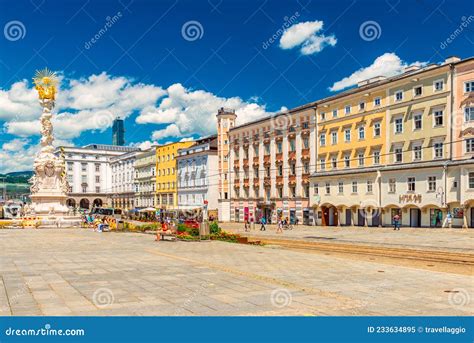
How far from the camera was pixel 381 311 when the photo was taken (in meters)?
10.1

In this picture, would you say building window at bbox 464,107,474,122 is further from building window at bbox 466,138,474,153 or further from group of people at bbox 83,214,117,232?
group of people at bbox 83,214,117,232

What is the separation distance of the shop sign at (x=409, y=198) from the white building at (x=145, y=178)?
63.3 meters

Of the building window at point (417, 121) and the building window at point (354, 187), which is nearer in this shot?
the building window at point (417, 121)

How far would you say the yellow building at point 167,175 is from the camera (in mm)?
96562

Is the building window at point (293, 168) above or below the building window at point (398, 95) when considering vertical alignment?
below

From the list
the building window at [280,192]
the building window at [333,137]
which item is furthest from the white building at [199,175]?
the building window at [333,137]

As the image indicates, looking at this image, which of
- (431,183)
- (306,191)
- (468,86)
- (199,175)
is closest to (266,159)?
(306,191)

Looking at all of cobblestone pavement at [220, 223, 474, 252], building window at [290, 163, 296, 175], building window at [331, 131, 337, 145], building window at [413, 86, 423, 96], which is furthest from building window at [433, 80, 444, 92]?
building window at [290, 163, 296, 175]

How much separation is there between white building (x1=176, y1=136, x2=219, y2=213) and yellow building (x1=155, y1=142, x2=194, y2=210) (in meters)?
1.96

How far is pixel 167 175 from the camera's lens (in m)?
98.8

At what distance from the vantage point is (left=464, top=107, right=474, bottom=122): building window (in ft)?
147

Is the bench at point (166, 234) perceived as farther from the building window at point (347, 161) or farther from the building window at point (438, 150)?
the building window at point (347, 161)

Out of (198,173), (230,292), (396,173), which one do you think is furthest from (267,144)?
(230,292)

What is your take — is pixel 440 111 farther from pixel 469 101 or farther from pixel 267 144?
pixel 267 144
